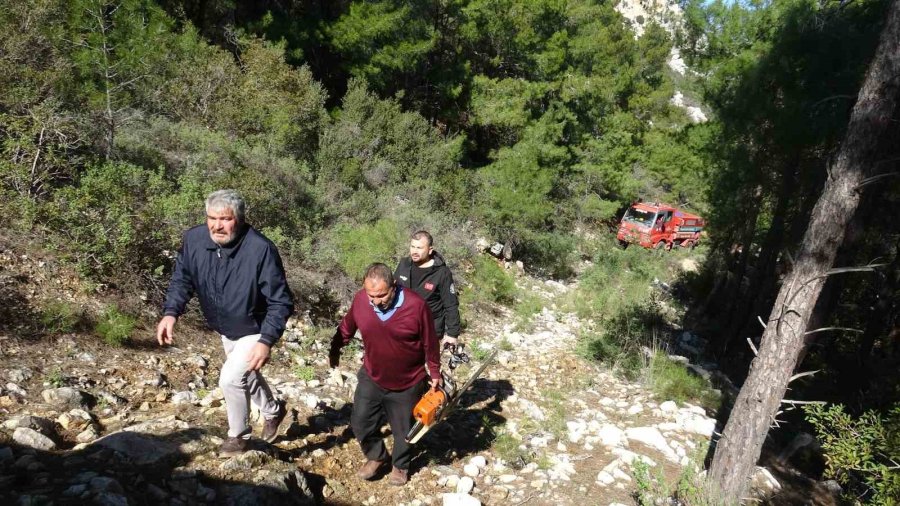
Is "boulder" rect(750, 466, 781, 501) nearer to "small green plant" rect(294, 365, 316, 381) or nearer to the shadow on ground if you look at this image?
the shadow on ground

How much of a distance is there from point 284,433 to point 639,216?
59.5ft

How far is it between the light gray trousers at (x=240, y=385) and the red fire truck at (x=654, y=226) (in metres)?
16.7

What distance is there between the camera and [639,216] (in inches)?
780

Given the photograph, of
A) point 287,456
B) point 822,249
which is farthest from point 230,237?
point 822,249

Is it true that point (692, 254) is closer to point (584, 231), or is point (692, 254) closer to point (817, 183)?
point (584, 231)

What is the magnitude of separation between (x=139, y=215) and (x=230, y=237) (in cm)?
321

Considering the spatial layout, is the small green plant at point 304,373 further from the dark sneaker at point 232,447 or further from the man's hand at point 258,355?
the man's hand at point 258,355

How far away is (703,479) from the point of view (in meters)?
4.25

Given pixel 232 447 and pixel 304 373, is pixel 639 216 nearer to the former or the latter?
pixel 304 373

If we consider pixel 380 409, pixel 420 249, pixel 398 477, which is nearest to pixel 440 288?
pixel 420 249

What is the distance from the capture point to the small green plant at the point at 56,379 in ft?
12.3

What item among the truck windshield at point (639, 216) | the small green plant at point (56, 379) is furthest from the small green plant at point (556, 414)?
the truck windshield at point (639, 216)

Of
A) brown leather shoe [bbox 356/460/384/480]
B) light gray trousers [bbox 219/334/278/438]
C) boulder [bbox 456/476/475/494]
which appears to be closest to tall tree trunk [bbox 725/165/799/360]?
boulder [bbox 456/476/475/494]

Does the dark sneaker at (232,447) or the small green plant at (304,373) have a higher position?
the dark sneaker at (232,447)
